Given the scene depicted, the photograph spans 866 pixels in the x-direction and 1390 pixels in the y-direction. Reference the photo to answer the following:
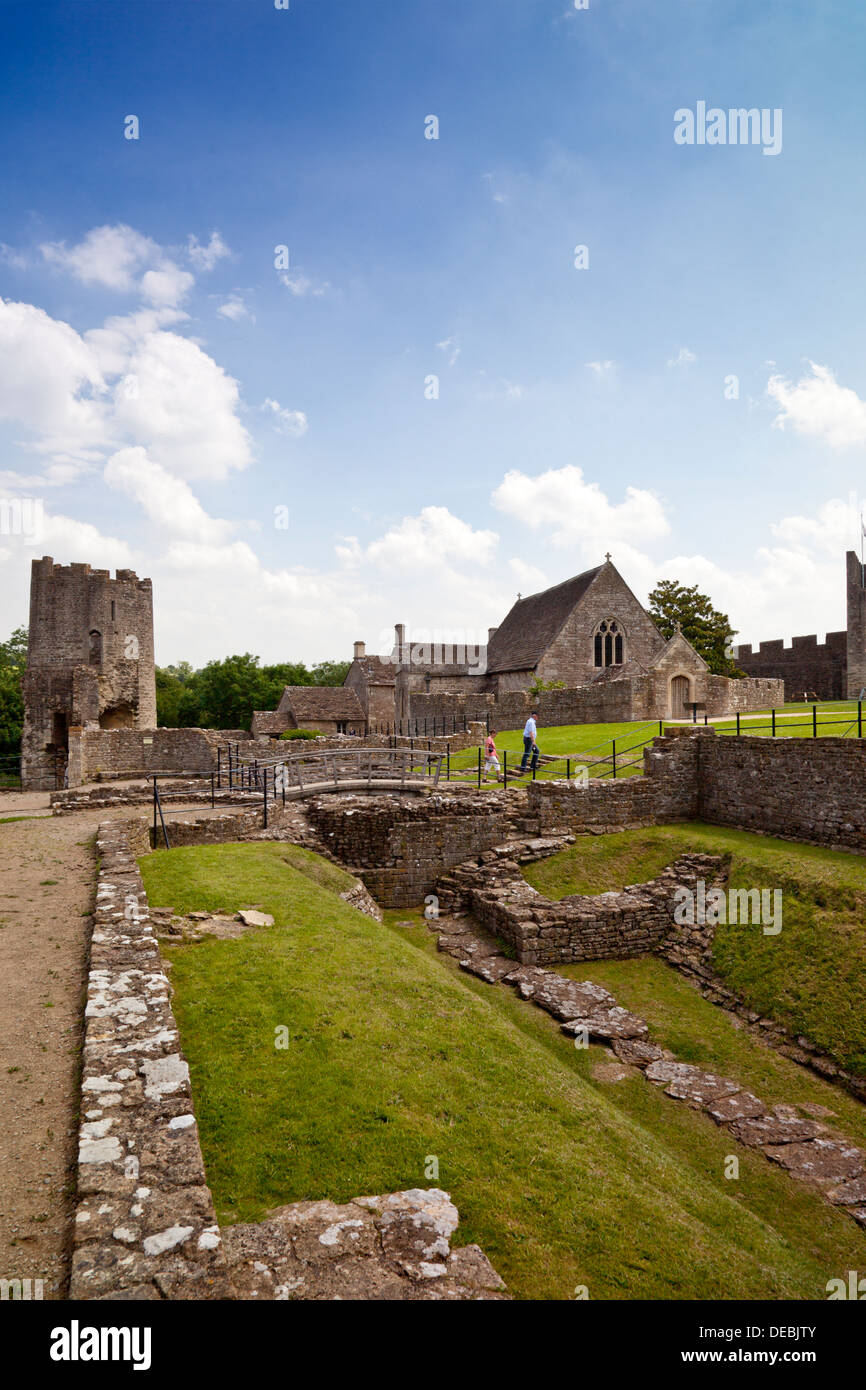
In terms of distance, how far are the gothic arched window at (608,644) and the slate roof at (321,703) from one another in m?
18.6

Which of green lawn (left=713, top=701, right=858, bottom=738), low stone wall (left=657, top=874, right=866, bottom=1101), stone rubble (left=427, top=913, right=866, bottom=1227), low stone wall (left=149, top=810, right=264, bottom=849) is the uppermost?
green lawn (left=713, top=701, right=858, bottom=738)

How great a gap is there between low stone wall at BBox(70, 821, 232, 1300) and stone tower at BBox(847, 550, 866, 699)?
34187 millimetres

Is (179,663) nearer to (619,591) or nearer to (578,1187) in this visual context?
(619,591)

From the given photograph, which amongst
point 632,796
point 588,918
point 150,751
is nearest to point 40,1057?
point 588,918

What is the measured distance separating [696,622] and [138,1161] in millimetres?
47941

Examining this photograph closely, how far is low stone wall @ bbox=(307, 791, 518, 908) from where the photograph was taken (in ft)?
59.7

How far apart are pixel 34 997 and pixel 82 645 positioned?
1289 inches

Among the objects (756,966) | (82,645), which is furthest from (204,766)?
(756,966)

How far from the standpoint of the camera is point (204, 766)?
31.2m

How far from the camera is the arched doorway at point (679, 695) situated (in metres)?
30.9

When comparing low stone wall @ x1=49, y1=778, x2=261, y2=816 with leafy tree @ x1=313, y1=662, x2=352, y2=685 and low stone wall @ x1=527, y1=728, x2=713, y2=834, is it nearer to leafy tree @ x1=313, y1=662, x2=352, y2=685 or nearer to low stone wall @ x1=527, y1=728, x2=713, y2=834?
low stone wall @ x1=527, y1=728, x2=713, y2=834

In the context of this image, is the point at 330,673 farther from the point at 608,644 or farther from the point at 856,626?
the point at 856,626

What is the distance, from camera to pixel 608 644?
41688mm

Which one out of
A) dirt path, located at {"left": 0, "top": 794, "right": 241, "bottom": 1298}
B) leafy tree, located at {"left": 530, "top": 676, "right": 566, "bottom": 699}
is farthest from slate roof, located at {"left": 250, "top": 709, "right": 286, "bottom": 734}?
dirt path, located at {"left": 0, "top": 794, "right": 241, "bottom": 1298}
